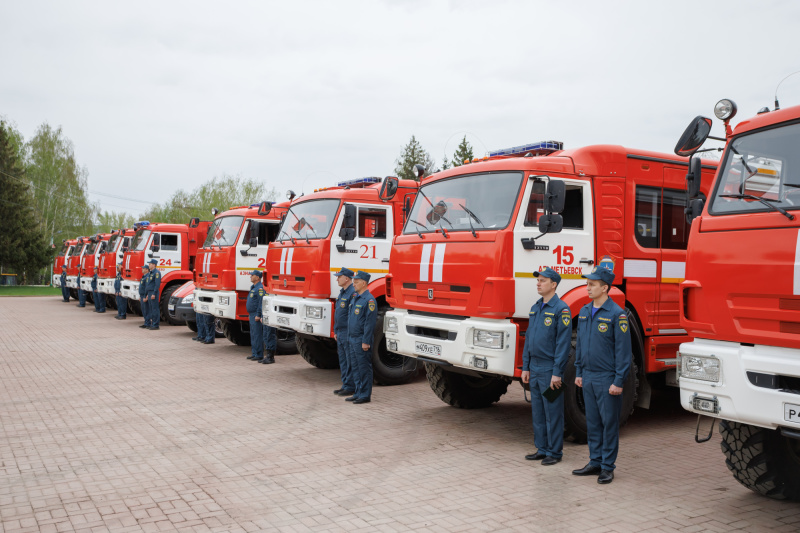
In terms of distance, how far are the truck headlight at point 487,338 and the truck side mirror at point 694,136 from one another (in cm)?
233

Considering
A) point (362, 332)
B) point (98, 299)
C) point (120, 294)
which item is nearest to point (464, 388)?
point (362, 332)

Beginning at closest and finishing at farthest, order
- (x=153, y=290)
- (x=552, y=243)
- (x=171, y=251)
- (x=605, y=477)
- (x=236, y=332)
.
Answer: (x=605, y=477)
(x=552, y=243)
(x=236, y=332)
(x=153, y=290)
(x=171, y=251)

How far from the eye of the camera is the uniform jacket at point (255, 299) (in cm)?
1235

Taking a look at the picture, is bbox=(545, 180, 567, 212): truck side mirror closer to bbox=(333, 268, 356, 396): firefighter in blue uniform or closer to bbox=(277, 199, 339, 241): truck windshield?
bbox=(333, 268, 356, 396): firefighter in blue uniform

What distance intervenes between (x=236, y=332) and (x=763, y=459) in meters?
12.1

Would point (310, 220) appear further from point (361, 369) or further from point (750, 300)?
point (750, 300)

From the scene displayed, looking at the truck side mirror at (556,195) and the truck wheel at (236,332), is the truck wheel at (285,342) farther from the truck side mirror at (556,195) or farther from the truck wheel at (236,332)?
the truck side mirror at (556,195)

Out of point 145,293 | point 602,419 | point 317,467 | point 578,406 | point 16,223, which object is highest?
point 16,223

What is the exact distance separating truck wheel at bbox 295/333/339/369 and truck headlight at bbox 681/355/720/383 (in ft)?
24.8

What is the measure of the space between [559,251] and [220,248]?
29.8ft

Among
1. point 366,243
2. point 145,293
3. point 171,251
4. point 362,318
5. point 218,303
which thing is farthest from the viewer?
point 171,251

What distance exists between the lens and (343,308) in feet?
30.3

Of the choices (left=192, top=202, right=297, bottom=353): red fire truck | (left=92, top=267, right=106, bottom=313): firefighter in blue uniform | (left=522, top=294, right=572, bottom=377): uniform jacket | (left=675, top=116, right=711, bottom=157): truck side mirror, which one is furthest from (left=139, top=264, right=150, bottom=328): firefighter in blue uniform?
(left=675, top=116, right=711, bottom=157): truck side mirror

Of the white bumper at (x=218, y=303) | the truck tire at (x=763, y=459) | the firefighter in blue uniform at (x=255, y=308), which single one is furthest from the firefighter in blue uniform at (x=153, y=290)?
the truck tire at (x=763, y=459)
